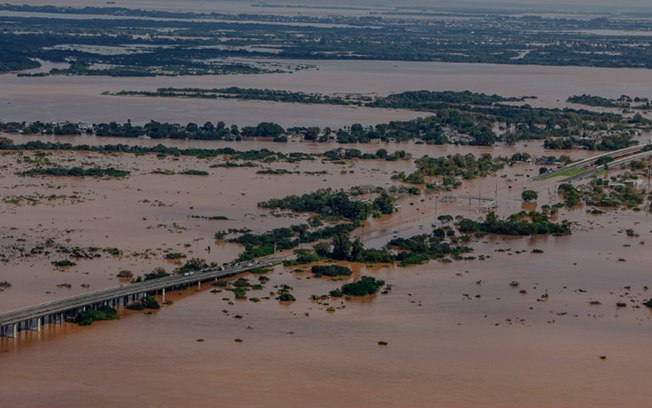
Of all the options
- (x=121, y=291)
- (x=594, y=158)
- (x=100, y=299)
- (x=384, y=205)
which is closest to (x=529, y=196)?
(x=384, y=205)

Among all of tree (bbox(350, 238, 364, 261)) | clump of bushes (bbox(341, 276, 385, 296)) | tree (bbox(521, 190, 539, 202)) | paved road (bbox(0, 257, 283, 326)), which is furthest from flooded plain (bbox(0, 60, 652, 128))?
clump of bushes (bbox(341, 276, 385, 296))

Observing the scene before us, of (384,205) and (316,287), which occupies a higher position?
(384,205)

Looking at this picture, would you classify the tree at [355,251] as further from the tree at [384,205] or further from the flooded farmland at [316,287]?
the tree at [384,205]

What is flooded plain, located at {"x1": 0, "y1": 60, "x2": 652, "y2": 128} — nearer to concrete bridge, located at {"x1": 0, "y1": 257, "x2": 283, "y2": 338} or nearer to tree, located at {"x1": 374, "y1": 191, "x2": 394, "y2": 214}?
tree, located at {"x1": 374, "y1": 191, "x2": 394, "y2": 214}

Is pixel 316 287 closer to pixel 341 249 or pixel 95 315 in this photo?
pixel 341 249

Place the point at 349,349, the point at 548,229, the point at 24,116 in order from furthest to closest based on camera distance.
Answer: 1. the point at 24,116
2. the point at 548,229
3. the point at 349,349

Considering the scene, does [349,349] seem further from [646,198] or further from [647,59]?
[647,59]

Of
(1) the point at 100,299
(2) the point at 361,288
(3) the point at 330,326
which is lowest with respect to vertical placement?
(3) the point at 330,326

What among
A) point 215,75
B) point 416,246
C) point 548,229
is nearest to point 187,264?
point 416,246
